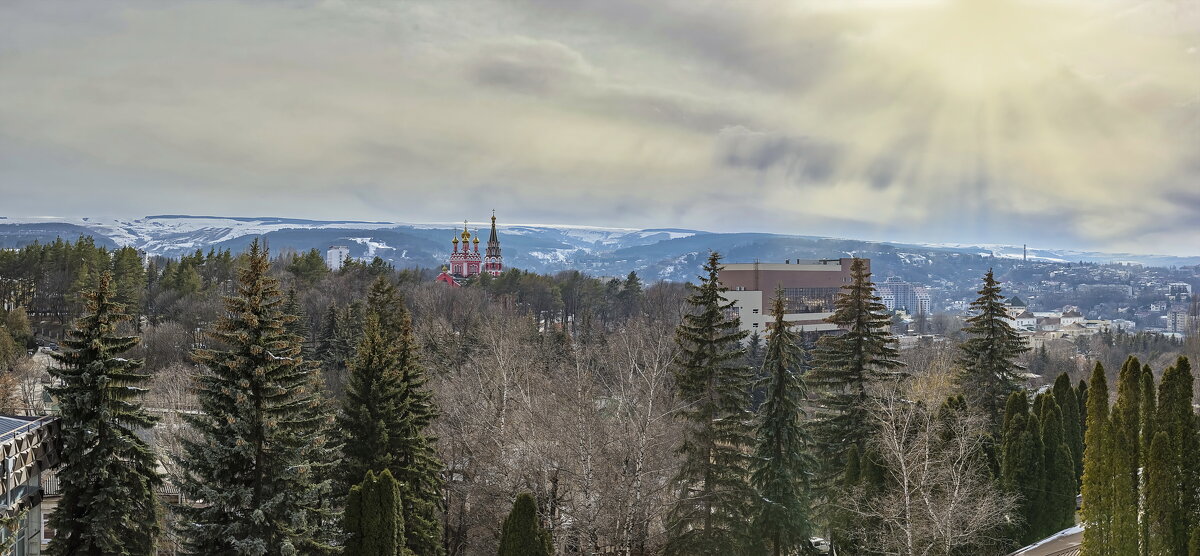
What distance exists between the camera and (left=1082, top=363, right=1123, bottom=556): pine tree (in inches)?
560

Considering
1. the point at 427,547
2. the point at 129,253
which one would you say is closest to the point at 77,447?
the point at 427,547

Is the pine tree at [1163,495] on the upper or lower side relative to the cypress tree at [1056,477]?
upper

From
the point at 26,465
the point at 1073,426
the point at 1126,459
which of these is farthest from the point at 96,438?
the point at 1073,426

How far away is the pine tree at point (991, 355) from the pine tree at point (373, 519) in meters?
22.2

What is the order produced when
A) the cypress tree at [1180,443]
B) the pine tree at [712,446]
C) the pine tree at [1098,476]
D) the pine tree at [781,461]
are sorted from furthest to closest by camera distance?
the pine tree at [781,461] < the pine tree at [712,446] < the pine tree at [1098,476] < the cypress tree at [1180,443]

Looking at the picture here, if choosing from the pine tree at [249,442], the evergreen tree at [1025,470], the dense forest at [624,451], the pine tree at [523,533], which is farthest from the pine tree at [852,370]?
the pine tree at [249,442]

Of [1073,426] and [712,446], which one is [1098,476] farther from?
[1073,426]

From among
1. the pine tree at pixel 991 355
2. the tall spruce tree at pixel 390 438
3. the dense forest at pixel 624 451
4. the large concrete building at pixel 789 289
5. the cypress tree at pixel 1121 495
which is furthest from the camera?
the large concrete building at pixel 789 289

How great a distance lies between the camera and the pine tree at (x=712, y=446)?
20375 mm

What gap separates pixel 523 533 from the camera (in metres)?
14.9

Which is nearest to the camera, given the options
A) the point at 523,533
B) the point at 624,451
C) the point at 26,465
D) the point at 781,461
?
the point at 523,533

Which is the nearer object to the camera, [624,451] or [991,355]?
[624,451]

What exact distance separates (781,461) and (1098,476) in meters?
8.34

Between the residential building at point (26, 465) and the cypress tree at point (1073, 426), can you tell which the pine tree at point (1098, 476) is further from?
the residential building at point (26, 465)
